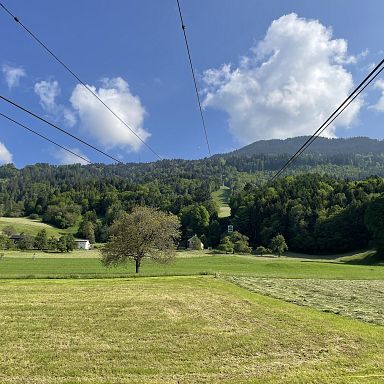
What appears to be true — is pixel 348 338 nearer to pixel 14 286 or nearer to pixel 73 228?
pixel 14 286

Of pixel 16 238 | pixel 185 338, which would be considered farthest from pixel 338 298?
pixel 16 238

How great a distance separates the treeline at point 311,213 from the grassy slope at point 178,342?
93.3 metres

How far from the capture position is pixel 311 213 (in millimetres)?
130375

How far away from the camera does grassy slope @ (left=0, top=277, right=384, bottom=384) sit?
37.5 feet

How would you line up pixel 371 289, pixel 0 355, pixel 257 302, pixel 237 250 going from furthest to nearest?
pixel 237 250, pixel 371 289, pixel 257 302, pixel 0 355

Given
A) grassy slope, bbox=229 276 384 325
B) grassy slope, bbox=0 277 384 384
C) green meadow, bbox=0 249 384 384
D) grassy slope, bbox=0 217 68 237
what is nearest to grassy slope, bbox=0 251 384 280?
grassy slope, bbox=229 276 384 325

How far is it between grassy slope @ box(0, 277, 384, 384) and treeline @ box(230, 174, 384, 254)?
93292 mm

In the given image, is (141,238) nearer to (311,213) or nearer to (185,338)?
(185,338)

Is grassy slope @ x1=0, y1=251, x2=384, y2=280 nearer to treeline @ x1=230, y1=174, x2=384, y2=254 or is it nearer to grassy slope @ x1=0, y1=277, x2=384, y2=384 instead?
grassy slope @ x1=0, y1=277, x2=384, y2=384

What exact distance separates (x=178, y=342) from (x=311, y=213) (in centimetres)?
12234

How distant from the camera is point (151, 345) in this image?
46.2 ft

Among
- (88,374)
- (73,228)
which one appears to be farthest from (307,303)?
(73,228)

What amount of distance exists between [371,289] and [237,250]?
85413 mm

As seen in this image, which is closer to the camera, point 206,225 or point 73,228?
point 206,225
